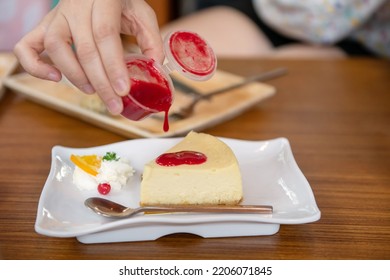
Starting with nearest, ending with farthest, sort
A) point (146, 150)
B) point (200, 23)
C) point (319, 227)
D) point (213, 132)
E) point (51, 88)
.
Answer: point (319, 227) < point (146, 150) < point (213, 132) < point (51, 88) < point (200, 23)

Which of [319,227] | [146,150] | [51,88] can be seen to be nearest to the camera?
[319,227]

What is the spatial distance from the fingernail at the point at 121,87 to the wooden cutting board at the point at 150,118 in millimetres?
377

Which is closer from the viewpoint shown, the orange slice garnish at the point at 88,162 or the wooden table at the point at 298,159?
the wooden table at the point at 298,159

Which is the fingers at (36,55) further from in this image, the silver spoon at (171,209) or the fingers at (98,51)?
the silver spoon at (171,209)

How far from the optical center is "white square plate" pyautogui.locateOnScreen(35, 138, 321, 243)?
36.1 inches

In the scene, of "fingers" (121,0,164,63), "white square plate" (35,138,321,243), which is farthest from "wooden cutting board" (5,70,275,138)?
"fingers" (121,0,164,63)

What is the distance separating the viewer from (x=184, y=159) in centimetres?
103

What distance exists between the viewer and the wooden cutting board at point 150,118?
1.38 metres

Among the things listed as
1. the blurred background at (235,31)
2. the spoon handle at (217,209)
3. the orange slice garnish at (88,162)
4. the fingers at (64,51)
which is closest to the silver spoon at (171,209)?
the spoon handle at (217,209)

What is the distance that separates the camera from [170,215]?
967mm

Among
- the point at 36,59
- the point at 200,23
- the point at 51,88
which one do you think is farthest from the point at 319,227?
the point at 200,23

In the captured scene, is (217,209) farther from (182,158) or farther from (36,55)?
(36,55)

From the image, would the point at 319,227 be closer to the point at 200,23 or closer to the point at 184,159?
the point at 184,159
